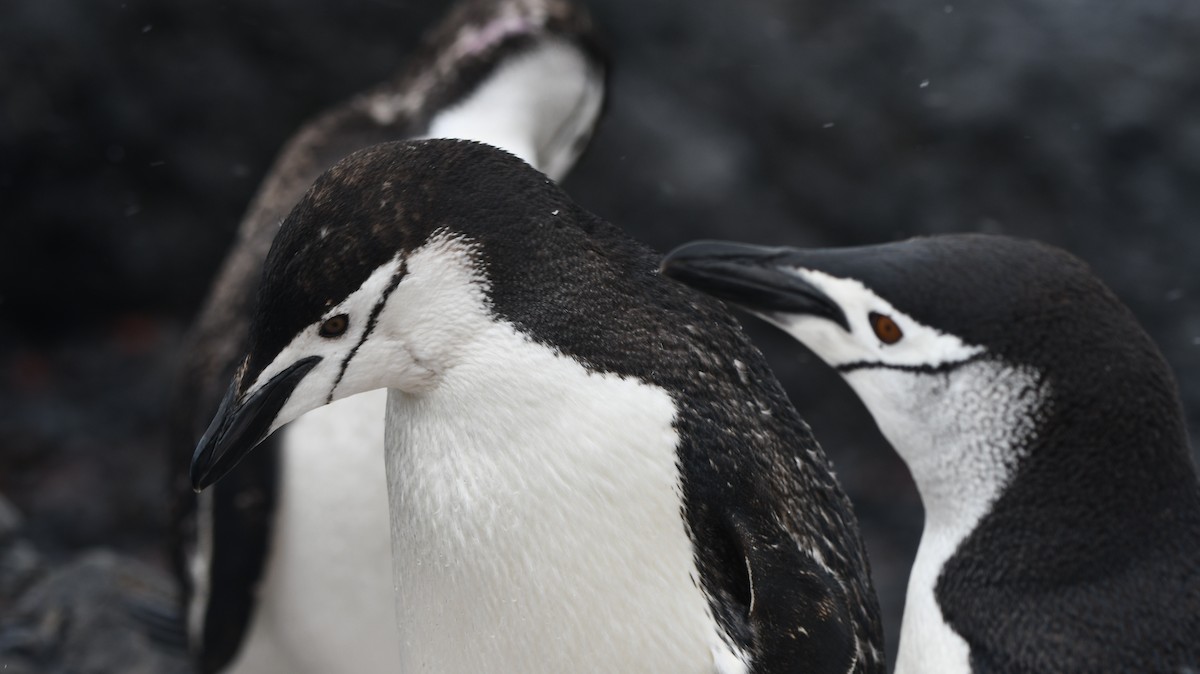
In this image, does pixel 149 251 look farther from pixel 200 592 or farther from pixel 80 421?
pixel 200 592

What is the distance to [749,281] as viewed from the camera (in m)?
1.79

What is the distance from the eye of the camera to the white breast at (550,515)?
1698mm

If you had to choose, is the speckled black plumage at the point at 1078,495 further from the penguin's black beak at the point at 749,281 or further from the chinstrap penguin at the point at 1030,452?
the penguin's black beak at the point at 749,281

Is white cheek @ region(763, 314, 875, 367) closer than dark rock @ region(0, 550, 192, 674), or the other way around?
white cheek @ region(763, 314, 875, 367)

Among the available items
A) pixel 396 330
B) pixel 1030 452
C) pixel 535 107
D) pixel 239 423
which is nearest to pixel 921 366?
pixel 1030 452

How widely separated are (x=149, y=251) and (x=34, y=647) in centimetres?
238

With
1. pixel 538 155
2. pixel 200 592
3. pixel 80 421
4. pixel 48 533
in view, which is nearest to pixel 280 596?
pixel 200 592

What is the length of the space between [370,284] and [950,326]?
2.28 ft

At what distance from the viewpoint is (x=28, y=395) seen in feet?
16.7

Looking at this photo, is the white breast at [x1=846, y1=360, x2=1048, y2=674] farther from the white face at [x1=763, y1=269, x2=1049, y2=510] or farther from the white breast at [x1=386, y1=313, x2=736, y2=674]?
the white breast at [x1=386, y1=313, x2=736, y2=674]

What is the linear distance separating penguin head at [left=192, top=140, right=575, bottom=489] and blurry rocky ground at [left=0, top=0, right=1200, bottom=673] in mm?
2976

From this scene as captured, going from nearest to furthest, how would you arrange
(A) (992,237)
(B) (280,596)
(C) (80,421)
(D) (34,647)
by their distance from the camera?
(A) (992,237) → (B) (280,596) → (D) (34,647) → (C) (80,421)

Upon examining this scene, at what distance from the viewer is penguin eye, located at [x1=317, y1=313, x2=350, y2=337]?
5.47ft


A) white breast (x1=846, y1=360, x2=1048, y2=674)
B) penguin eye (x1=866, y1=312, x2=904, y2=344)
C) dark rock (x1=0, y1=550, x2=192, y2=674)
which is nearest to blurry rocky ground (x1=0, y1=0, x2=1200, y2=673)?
dark rock (x1=0, y1=550, x2=192, y2=674)
